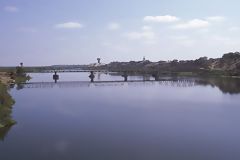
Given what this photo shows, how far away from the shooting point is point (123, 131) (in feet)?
133

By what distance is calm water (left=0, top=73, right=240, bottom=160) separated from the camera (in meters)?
31.6

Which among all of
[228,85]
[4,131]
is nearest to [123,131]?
[4,131]

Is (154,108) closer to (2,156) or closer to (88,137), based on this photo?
(88,137)

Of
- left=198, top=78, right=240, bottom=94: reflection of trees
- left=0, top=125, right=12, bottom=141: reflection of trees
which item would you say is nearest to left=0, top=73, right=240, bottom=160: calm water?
left=0, top=125, right=12, bottom=141: reflection of trees

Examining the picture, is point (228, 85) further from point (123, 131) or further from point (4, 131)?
point (4, 131)

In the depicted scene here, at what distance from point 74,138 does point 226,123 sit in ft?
62.2

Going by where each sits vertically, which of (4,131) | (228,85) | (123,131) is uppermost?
(228,85)

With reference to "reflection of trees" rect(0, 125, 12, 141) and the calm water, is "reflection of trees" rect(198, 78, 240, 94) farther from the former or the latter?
"reflection of trees" rect(0, 125, 12, 141)

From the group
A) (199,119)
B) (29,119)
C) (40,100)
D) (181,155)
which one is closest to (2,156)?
(181,155)

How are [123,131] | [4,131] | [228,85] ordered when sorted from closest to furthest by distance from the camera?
[4,131] < [123,131] < [228,85]

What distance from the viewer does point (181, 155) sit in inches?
1218

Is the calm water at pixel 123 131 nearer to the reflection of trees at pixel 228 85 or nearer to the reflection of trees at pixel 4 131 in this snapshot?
the reflection of trees at pixel 4 131

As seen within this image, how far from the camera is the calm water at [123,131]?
31641mm

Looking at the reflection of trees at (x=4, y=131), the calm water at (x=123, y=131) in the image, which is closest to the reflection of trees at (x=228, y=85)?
the calm water at (x=123, y=131)
